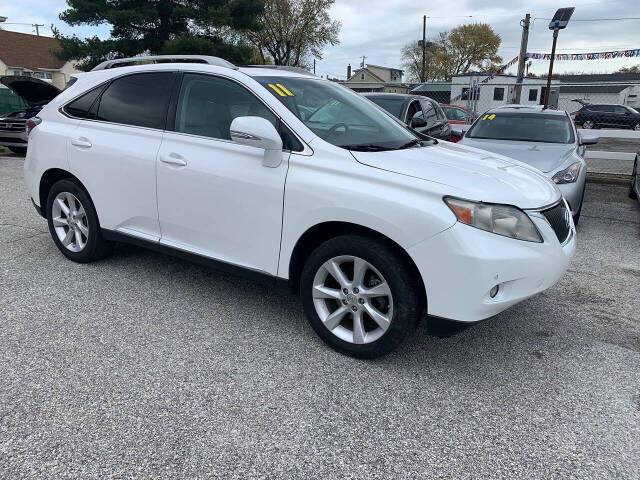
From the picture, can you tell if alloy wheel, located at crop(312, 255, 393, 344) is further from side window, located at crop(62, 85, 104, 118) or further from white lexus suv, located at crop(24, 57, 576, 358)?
side window, located at crop(62, 85, 104, 118)

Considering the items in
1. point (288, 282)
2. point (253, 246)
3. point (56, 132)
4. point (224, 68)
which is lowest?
point (288, 282)

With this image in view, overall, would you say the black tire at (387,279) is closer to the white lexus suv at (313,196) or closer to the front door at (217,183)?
the white lexus suv at (313,196)

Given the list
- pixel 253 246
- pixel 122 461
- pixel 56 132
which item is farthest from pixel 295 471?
pixel 56 132

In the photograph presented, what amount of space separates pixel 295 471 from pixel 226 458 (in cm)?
32

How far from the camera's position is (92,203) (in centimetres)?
417

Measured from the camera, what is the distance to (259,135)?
2.95 m

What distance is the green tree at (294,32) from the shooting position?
44.0m

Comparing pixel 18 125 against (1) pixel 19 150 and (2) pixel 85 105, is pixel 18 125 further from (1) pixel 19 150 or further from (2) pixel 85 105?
(2) pixel 85 105

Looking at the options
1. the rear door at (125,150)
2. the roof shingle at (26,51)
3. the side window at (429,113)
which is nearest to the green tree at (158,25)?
the side window at (429,113)

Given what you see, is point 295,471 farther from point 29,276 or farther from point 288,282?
point 29,276

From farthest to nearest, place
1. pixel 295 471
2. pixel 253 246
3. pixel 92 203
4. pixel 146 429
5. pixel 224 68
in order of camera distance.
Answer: pixel 92 203, pixel 224 68, pixel 253 246, pixel 146 429, pixel 295 471

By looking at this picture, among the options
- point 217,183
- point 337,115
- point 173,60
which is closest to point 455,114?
point 173,60

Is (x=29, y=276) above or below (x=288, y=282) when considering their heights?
below

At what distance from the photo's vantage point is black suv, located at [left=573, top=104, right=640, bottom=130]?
28.2 m
